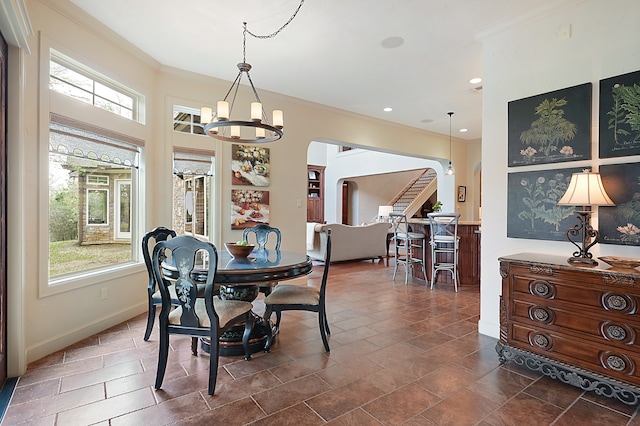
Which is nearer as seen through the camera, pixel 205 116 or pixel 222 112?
pixel 222 112

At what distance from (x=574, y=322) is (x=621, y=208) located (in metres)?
0.90

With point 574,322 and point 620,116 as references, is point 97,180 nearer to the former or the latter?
point 574,322

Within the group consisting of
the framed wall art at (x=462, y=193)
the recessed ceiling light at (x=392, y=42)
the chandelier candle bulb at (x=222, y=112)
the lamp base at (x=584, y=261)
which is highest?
the recessed ceiling light at (x=392, y=42)

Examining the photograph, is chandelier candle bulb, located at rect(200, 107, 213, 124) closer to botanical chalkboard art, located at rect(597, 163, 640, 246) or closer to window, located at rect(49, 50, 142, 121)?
window, located at rect(49, 50, 142, 121)

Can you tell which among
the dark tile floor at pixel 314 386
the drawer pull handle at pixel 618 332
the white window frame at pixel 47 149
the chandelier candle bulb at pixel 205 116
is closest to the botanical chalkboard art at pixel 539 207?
the drawer pull handle at pixel 618 332

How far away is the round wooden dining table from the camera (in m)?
2.40

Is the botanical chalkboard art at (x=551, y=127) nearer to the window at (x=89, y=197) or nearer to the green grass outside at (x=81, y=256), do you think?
the window at (x=89, y=197)

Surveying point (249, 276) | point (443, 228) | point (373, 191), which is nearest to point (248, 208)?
point (249, 276)

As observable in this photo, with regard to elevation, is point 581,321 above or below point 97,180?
below

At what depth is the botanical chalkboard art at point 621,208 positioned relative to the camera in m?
2.38

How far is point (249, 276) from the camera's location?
7.97 feet

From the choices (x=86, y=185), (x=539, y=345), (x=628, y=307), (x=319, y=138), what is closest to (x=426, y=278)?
(x=319, y=138)

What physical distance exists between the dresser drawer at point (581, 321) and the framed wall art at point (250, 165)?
3528mm

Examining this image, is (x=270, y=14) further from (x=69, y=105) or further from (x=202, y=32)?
(x=69, y=105)
